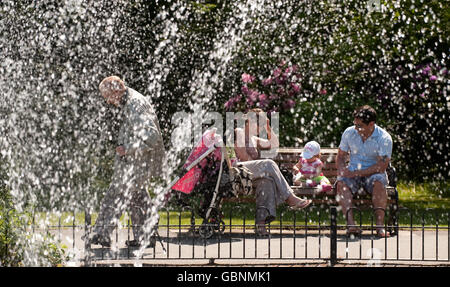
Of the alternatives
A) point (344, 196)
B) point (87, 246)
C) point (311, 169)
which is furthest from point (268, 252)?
point (311, 169)

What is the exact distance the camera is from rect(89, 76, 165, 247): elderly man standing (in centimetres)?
770

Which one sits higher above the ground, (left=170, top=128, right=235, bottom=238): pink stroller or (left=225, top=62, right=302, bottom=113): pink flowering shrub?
(left=225, top=62, right=302, bottom=113): pink flowering shrub

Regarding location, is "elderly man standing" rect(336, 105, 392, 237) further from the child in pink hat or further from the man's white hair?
the man's white hair

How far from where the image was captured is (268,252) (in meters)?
7.25

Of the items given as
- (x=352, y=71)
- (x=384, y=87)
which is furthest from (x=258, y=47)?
(x=384, y=87)

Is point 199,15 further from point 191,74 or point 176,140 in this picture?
point 176,140

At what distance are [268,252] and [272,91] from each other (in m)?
7.13

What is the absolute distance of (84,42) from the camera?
16.1 m

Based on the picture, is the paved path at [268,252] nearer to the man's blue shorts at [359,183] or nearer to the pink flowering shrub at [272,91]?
the man's blue shorts at [359,183]

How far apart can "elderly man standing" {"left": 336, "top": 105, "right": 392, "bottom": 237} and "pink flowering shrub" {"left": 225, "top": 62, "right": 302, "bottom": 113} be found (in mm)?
4740

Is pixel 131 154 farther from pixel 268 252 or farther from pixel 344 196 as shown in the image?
pixel 344 196

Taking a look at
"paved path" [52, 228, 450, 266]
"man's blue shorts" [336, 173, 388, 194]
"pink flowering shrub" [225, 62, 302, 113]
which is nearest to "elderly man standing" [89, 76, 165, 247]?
"paved path" [52, 228, 450, 266]

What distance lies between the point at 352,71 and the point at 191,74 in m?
3.36

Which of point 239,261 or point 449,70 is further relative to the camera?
point 449,70
